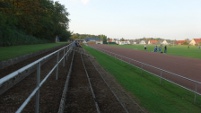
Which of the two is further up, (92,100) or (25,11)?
(25,11)

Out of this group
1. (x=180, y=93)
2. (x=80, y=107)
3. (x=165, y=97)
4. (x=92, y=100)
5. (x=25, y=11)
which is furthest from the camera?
(x=25, y=11)

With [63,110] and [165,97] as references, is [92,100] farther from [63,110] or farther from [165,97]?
[165,97]

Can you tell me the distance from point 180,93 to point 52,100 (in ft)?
22.2

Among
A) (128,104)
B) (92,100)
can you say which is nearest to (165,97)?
(128,104)

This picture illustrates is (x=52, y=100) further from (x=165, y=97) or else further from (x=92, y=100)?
(x=165, y=97)

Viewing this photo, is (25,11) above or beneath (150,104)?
above

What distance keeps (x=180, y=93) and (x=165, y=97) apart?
1927 mm

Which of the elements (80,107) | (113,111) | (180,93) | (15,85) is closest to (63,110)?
(80,107)

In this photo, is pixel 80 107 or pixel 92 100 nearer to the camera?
pixel 80 107

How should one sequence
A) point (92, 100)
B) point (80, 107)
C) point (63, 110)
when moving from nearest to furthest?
point (63, 110) → point (80, 107) → point (92, 100)

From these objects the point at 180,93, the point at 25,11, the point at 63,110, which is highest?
the point at 25,11

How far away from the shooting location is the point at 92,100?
8297 millimetres

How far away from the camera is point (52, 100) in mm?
7730

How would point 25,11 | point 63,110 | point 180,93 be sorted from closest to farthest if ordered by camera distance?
point 63,110 → point 180,93 → point 25,11
